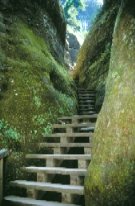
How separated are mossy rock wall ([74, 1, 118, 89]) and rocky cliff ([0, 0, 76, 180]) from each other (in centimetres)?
186

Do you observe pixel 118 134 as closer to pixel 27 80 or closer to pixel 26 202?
pixel 26 202

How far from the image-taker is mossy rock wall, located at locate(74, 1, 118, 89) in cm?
1170

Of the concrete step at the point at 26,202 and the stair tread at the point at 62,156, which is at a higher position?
the stair tread at the point at 62,156

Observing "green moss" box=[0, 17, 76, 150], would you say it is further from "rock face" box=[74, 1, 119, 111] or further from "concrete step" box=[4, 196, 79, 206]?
"rock face" box=[74, 1, 119, 111]

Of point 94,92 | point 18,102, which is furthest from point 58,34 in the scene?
point 18,102

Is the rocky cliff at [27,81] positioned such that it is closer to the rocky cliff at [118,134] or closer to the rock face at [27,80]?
the rock face at [27,80]

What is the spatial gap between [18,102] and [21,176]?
1.65m

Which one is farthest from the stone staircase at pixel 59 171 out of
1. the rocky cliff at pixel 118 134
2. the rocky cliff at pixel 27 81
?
the rocky cliff at pixel 118 134

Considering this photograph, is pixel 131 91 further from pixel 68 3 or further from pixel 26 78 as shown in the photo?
pixel 68 3

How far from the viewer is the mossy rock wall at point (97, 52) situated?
38.4 feet

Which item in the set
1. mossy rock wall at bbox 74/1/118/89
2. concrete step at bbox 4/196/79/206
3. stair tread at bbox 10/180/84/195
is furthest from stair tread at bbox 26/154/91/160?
mossy rock wall at bbox 74/1/118/89

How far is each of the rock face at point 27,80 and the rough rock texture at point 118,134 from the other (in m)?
2.30

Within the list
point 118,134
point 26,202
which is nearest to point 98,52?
point 26,202

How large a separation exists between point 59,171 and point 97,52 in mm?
8354
